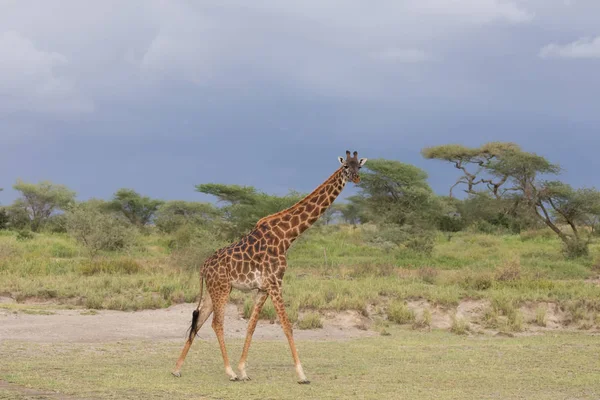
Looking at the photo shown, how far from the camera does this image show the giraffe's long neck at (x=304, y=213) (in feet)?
34.6

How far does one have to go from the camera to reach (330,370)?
10.8m

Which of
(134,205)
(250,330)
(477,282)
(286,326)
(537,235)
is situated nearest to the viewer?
(286,326)

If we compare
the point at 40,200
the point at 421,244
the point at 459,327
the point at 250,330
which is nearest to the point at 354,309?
the point at 459,327

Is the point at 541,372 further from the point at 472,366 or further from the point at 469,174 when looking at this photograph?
the point at 469,174

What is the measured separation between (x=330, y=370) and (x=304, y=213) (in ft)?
7.66

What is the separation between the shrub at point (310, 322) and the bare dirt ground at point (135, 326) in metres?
0.13

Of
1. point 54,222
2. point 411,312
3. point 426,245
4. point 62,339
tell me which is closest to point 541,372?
point 411,312

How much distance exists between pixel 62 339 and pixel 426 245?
21088 millimetres

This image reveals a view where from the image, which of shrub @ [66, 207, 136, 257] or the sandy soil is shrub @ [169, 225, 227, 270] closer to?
shrub @ [66, 207, 136, 257]

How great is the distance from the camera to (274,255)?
10.3m

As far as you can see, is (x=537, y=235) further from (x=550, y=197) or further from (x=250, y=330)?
(x=250, y=330)

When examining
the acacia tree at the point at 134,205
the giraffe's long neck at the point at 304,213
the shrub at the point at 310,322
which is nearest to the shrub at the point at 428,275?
the shrub at the point at 310,322

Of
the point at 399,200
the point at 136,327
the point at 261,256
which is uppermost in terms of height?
the point at 399,200

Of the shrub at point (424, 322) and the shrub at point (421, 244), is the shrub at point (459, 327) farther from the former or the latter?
the shrub at point (421, 244)
